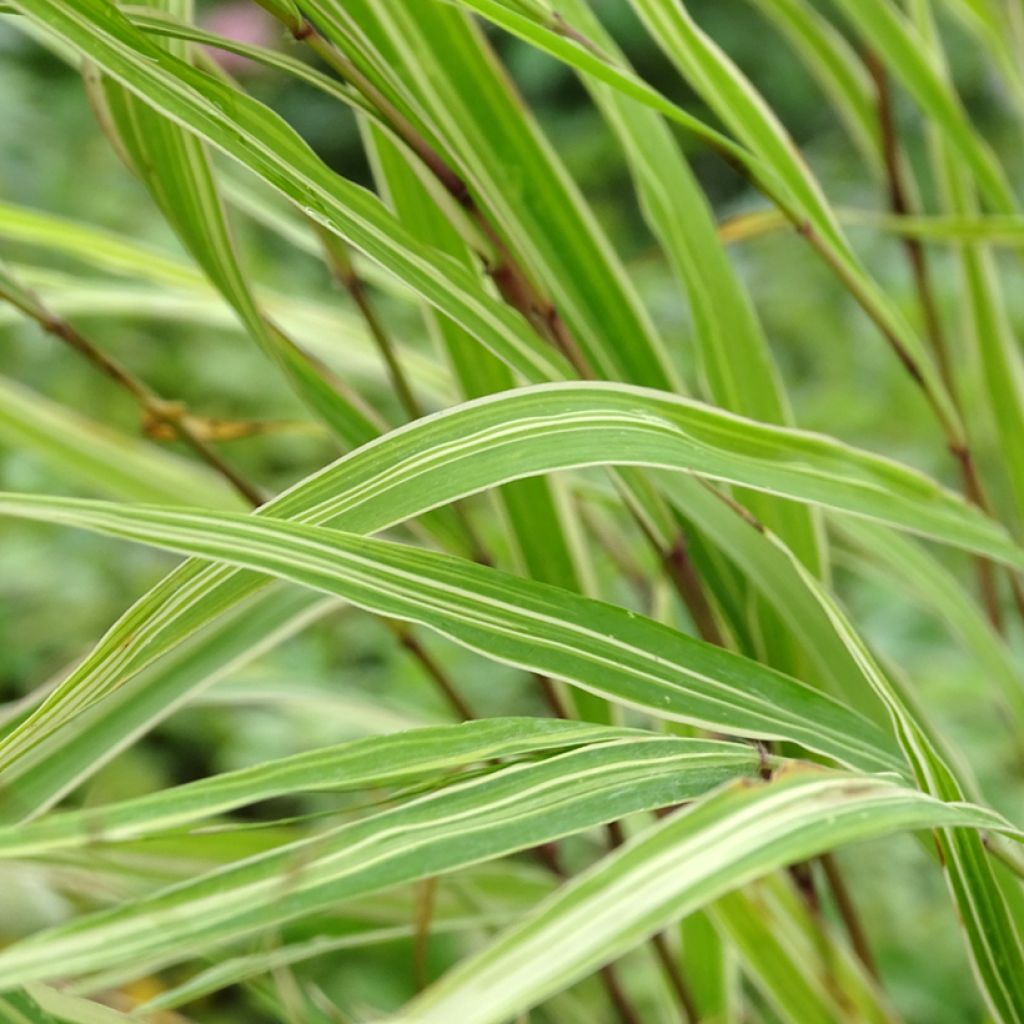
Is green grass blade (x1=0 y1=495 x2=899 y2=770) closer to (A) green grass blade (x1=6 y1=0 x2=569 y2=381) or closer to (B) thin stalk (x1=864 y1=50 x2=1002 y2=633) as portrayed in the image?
(A) green grass blade (x1=6 y1=0 x2=569 y2=381)

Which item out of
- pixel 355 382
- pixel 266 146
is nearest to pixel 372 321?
pixel 266 146

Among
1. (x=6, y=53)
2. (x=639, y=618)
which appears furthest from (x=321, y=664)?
(x=6, y=53)

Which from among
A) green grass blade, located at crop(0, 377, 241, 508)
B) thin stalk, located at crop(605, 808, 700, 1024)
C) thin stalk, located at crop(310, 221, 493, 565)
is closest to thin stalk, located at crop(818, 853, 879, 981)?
thin stalk, located at crop(605, 808, 700, 1024)

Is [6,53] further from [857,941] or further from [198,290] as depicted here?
[857,941]

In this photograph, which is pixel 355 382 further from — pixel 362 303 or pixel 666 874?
pixel 666 874


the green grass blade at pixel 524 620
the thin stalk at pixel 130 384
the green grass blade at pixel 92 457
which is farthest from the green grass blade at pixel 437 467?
the green grass blade at pixel 92 457
